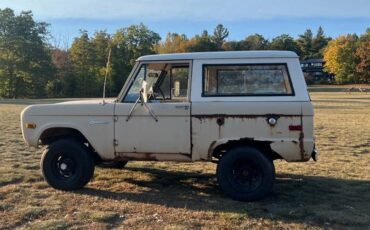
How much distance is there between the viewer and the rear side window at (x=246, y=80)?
6.87 m

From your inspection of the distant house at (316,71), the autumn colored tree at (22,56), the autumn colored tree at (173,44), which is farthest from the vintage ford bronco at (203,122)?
the distant house at (316,71)

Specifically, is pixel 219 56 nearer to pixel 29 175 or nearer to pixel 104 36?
pixel 29 175

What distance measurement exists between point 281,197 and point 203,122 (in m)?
1.68

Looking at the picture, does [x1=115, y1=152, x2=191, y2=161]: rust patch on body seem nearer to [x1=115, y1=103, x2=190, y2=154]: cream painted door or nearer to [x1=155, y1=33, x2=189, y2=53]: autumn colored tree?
[x1=115, y1=103, x2=190, y2=154]: cream painted door

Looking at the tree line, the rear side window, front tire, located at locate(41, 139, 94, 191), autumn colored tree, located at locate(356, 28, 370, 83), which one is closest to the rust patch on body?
front tire, located at locate(41, 139, 94, 191)

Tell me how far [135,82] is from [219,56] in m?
1.35

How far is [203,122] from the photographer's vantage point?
22.6 ft

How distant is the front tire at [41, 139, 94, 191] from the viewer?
7.34 m


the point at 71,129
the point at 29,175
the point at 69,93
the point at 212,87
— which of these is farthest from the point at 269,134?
the point at 69,93

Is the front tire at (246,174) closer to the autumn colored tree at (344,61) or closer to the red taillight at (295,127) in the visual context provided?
the red taillight at (295,127)

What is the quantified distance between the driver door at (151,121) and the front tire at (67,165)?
57 cm

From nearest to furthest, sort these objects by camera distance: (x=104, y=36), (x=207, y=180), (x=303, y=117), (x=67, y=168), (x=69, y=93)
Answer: (x=303, y=117) → (x=67, y=168) → (x=207, y=180) → (x=69, y=93) → (x=104, y=36)

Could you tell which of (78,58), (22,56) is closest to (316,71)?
(78,58)

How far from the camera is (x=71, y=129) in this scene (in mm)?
7523
